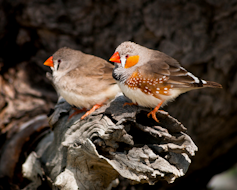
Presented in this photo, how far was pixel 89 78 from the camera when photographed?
287cm

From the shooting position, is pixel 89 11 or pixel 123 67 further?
pixel 89 11

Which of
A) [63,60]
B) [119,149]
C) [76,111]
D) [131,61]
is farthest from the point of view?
[63,60]

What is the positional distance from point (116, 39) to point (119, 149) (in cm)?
229

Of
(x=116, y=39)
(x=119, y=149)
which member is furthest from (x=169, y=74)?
(x=116, y=39)

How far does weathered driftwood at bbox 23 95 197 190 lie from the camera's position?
219 cm

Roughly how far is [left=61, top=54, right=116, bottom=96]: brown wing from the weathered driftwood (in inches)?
10.2

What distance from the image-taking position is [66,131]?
9.09 ft

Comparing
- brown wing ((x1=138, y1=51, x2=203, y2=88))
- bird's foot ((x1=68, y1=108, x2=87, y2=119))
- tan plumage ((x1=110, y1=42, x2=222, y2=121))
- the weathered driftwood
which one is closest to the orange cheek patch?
tan plumage ((x1=110, y1=42, x2=222, y2=121))

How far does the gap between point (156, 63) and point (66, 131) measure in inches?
47.3

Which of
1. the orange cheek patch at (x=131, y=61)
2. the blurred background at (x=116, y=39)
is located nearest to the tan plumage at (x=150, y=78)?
the orange cheek patch at (x=131, y=61)

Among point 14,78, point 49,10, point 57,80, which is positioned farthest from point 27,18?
point 57,80

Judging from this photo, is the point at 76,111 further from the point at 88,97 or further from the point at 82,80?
the point at 82,80

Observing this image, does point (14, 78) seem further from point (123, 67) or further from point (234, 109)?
point (234, 109)

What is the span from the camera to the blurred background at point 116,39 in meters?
3.86
